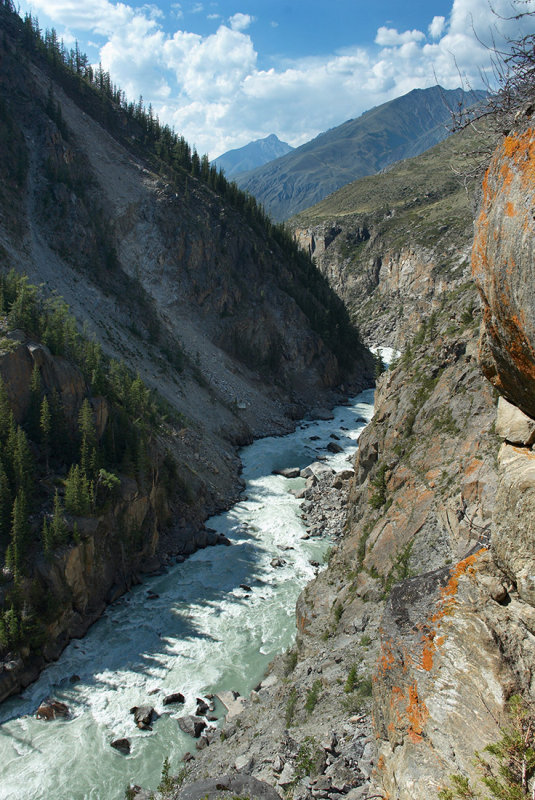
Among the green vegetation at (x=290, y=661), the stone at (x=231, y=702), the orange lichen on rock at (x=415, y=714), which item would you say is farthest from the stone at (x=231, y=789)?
the green vegetation at (x=290, y=661)

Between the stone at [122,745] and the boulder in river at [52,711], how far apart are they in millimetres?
2159

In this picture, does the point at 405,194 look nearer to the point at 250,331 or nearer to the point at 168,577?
the point at 250,331

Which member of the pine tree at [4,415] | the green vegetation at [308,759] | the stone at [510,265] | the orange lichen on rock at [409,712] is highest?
the stone at [510,265]

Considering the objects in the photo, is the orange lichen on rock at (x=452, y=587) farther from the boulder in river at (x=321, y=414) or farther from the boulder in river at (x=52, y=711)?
the boulder in river at (x=321, y=414)

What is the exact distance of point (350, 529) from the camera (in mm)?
18750

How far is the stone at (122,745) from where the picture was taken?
14.2 meters

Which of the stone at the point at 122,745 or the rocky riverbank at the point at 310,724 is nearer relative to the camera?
the rocky riverbank at the point at 310,724

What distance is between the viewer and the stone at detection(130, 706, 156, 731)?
1503 centimetres

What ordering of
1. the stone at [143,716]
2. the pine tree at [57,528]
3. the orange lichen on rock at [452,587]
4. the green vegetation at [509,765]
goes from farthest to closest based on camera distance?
the pine tree at [57,528] → the stone at [143,716] → the orange lichen on rock at [452,587] → the green vegetation at [509,765]

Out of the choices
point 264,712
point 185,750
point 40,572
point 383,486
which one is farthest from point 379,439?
point 40,572

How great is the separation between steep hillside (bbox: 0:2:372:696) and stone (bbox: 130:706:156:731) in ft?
14.1

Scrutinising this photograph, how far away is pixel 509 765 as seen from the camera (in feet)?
13.1

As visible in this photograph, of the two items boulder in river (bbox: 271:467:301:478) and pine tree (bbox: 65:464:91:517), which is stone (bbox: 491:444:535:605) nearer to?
pine tree (bbox: 65:464:91:517)

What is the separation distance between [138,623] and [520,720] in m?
18.3
